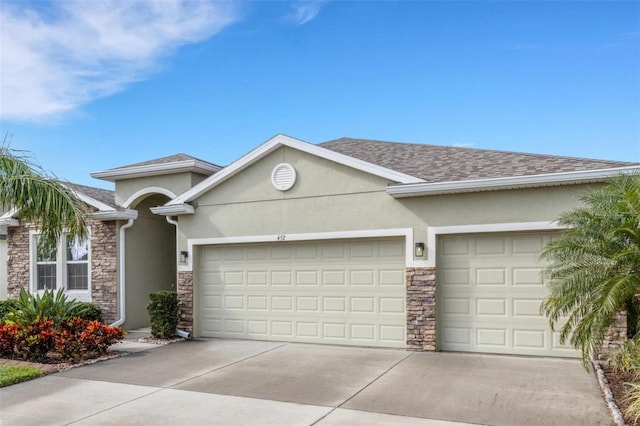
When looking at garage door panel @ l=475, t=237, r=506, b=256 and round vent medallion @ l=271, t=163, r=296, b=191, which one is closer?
garage door panel @ l=475, t=237, r=506, b=256

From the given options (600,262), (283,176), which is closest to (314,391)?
(600,262)

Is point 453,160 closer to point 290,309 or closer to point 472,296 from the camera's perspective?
point 472,296

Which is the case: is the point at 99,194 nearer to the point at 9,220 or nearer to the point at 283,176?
the point at 9,220

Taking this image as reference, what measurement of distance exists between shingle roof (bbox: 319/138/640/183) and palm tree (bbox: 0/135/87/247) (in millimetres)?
6206

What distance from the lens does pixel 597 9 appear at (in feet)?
35.2

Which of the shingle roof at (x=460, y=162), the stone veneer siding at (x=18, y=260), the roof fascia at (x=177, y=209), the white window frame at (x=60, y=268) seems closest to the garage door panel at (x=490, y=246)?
the shingle roof at (x=460, y=162)

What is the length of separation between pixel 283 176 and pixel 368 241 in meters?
2.49

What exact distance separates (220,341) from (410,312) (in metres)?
4.64

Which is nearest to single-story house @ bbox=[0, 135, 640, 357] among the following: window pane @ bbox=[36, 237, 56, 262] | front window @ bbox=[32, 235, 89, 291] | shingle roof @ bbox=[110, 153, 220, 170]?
shingle roof @ bbox=[110, 153, 220, 170]

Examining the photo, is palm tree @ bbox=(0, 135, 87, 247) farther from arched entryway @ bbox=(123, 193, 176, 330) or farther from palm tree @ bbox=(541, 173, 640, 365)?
palm tree @ bbox=(541, 173, 640, 365)

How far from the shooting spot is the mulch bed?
5.64 meters

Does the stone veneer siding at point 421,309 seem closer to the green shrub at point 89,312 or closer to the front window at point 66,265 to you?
the green shrub at point 89,312

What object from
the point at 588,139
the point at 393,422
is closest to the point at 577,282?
the point at 393,422

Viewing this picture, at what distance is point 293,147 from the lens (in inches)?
440
